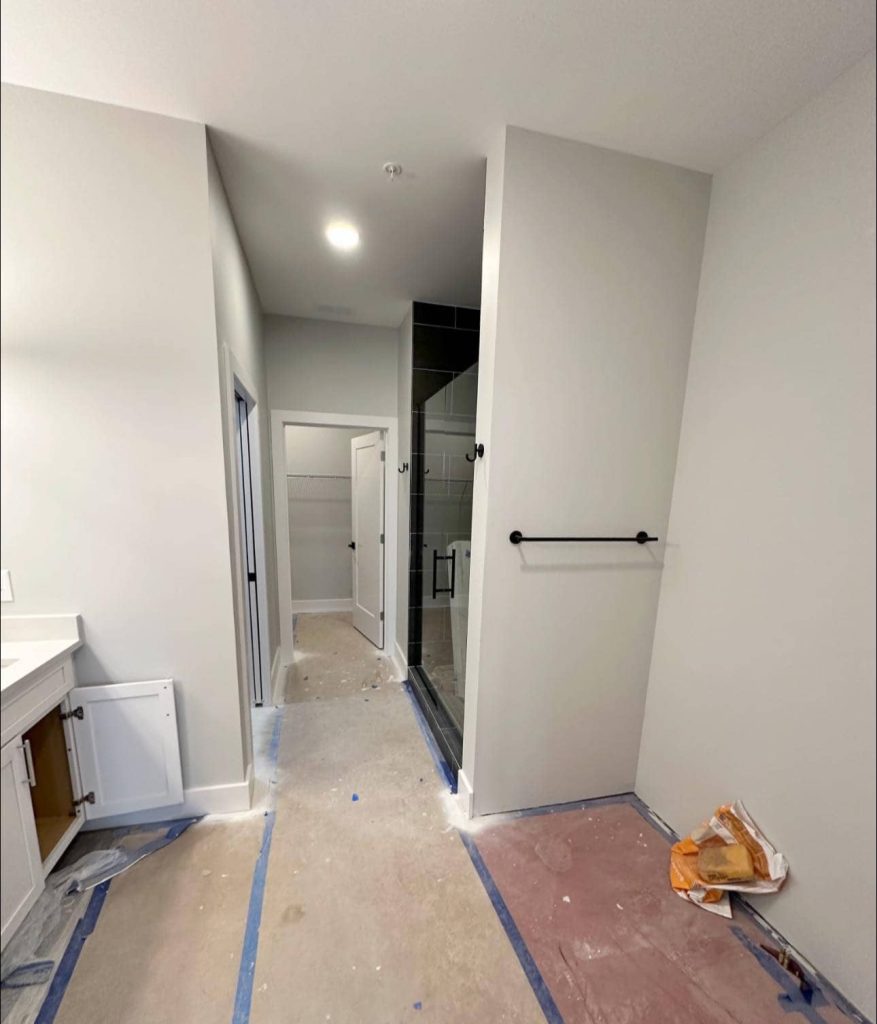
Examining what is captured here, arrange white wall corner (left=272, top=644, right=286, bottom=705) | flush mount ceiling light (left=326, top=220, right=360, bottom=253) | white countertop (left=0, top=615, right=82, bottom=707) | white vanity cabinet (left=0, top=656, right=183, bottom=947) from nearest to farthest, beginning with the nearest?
white countertop (left=0, top=615, right=82, bottom=707) < white vanity cabinet (left=0, top=656, right=183, bottom=947) < flush mount ceiling light (left=326, top=220, right=360, bottom=253) < white wall corner (left=272, top=644, right=286, bottom=705)

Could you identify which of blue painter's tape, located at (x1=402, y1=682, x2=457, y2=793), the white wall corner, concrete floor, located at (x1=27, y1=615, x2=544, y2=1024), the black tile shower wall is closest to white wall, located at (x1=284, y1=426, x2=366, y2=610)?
the white wall corner

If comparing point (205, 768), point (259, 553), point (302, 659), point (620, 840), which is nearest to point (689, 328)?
point (620, 840)

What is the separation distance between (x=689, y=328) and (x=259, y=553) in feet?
8.02

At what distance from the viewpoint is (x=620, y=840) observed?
1.55 m

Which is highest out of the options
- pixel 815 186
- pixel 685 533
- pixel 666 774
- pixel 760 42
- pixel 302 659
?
pixel 760 42

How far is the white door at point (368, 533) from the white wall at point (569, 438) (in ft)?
5.59

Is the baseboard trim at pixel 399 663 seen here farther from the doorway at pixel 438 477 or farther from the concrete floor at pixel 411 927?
the concrete floor at pixel 411 927

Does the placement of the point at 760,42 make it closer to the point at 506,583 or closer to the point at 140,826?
the point at 506,583

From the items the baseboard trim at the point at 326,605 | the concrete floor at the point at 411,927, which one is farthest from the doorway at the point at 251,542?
the baseboard trim at the point at 326,605

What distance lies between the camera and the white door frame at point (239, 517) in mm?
1506

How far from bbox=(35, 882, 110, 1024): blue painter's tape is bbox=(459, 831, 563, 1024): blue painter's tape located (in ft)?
3.95

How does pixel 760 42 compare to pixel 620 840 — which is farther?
pixel 620 840

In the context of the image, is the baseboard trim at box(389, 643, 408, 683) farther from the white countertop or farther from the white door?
the white countertop

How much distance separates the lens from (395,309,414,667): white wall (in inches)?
106
